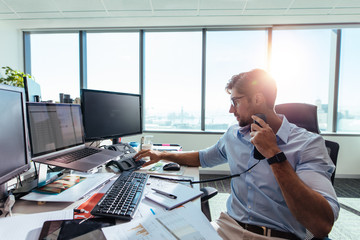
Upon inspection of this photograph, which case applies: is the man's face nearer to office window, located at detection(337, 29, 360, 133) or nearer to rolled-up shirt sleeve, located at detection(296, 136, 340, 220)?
rolled-up shirt sleeve, located at detection(296, 136, 340, 220)

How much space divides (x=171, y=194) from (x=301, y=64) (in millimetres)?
3426

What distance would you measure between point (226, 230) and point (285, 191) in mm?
377

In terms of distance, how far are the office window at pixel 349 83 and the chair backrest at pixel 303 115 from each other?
8.91 feet

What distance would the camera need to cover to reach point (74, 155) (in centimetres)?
101

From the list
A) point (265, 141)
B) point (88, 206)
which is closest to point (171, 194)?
point (88, 206)

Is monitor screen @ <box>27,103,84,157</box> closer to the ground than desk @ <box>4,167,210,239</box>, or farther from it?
farther from it

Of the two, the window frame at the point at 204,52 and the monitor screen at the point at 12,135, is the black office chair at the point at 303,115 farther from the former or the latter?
the window frame at the point at 204,52

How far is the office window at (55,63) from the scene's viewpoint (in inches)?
135

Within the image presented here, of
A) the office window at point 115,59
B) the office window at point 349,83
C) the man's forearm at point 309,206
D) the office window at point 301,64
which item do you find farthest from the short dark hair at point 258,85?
the office window at point 349,83

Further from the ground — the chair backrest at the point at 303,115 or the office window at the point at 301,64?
the office window at the point at 301,64

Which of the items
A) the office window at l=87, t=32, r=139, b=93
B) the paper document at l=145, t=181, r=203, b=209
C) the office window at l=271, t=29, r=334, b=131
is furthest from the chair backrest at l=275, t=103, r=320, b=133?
the office window at l=87, t=32, r=139, b=93

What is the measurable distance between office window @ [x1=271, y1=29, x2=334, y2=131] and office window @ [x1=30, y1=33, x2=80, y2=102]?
12.3 ft

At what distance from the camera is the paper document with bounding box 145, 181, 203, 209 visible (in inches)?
28.1

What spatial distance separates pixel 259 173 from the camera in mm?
892
